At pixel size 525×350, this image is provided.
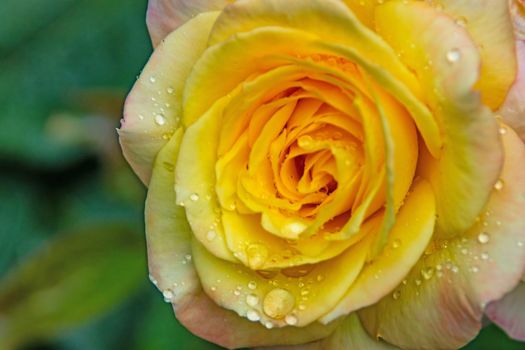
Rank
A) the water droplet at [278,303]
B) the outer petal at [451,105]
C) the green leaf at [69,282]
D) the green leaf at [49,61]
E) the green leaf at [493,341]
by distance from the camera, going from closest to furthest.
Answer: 1. the outer petal at [451,105]
2. the water droplet at [278,303]
3. the green leaf at [493,341]
4. the green leaf at [69,282]
5. the green leaf at [49,61]

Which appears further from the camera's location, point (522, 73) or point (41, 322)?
point (41, 322)

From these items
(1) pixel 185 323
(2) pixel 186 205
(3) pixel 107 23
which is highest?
(2) pixel 186 205

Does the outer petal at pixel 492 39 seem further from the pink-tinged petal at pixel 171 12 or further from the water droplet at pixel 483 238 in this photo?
the pink-tinged petal at pixel 171 12

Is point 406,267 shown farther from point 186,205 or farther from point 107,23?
point 107,23

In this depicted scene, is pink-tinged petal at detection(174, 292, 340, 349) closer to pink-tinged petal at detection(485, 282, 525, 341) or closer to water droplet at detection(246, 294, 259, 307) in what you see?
water droplet at detection(246, 294, 259, 307)

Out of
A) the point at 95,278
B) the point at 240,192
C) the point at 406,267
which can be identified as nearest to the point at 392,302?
the point at 406,267

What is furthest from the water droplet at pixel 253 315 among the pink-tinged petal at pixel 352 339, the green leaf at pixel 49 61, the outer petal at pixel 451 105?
the green leaf at pixel 49 61

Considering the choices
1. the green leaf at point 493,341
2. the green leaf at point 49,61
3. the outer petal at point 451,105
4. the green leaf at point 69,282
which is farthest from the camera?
the green leaf at point 49,61

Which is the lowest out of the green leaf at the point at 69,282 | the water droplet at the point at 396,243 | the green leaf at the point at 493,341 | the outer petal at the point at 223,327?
the green leaf at the point at 69,282
